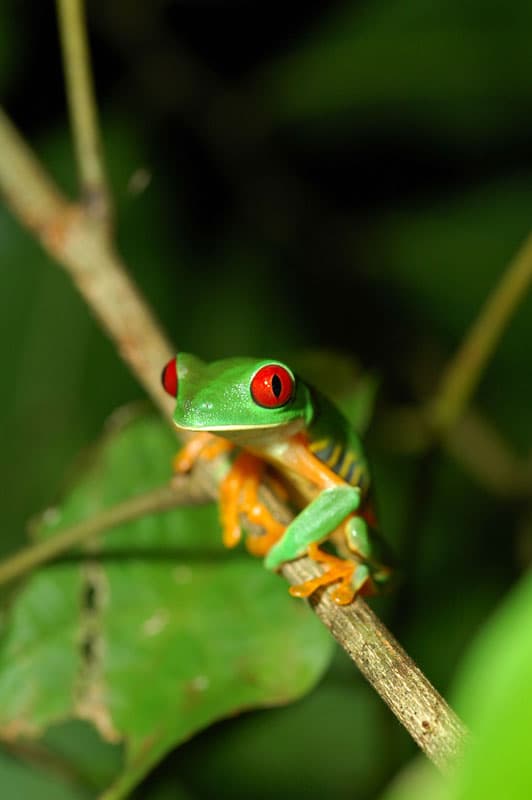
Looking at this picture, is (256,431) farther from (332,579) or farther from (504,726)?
(504,726)

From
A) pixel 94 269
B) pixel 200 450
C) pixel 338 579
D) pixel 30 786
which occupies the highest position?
pixel 94 269

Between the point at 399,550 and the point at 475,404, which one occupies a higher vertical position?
the point at 399,550

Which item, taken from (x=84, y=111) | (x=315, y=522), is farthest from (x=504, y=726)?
(x=84, y=111)

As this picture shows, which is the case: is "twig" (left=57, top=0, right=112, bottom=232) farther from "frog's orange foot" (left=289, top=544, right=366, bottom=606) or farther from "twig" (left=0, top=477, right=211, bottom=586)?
"frog's orange foot" (left=289, top=544, right=366, bottom=606)

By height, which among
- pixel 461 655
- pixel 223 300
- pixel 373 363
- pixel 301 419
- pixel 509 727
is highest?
pixel 509 727

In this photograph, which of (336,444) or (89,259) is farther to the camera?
(89,259)

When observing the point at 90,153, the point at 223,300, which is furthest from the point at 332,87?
the point at 90,153

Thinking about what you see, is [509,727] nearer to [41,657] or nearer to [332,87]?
[41,657]
